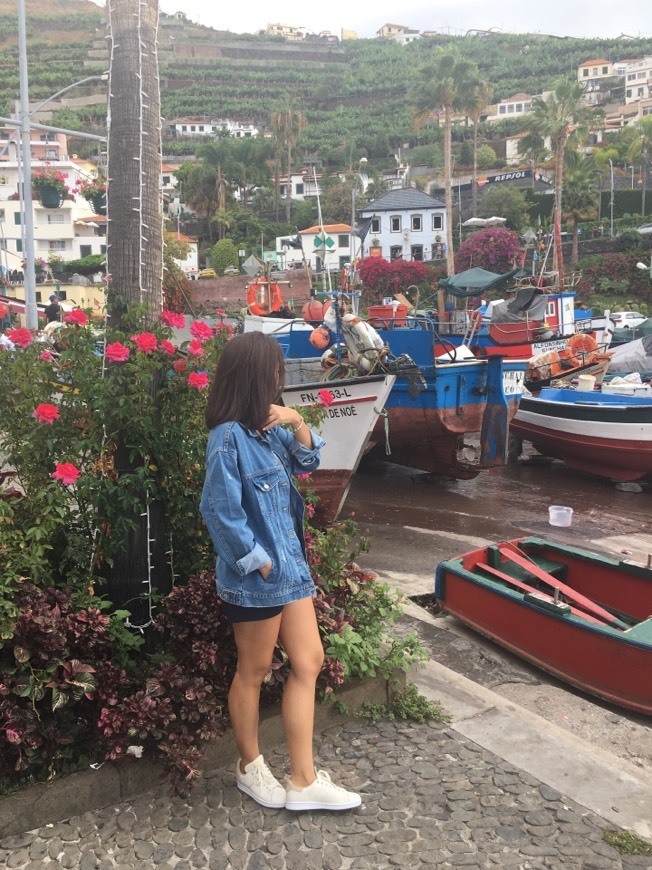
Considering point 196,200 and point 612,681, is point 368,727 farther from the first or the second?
point 196,200

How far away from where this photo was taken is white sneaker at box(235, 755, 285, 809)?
3.09 metres

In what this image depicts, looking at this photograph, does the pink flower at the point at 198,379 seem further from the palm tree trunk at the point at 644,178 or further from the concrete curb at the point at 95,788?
the palm tree trunk at the point at 644,178

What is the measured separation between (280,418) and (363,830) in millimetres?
1608

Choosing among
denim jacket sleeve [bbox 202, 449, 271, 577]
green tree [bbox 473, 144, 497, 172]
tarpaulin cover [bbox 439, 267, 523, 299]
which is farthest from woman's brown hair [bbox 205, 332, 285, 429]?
green tree [bbox 473, 144, 497, 172]

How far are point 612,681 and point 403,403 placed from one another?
7.97m

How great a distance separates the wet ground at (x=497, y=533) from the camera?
5.27 metres

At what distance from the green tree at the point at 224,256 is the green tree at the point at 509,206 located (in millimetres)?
20993

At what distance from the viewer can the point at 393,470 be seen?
15430 mm

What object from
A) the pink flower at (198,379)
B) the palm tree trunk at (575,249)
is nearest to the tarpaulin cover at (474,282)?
the pink flower at (198,379)

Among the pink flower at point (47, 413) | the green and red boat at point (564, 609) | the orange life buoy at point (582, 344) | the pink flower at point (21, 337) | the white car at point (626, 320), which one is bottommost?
the green and red boat at point (564, 609)

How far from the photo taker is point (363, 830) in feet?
9.75

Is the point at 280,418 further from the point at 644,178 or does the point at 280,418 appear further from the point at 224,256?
the point at 644,178

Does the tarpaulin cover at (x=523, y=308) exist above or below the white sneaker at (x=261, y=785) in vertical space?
above

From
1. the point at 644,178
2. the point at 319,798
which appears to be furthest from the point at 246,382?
the point at 644,178
